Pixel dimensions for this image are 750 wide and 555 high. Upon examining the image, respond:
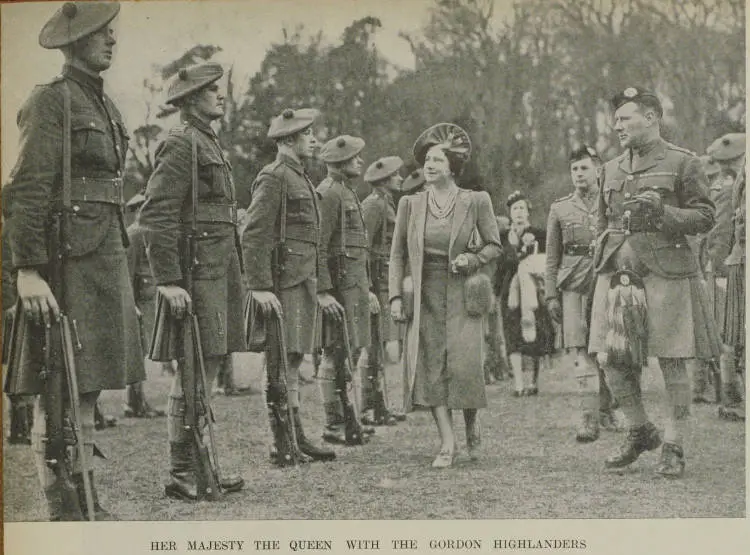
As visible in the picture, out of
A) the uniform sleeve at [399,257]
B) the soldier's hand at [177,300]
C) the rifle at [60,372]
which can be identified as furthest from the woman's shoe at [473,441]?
the rifle at [60,372]

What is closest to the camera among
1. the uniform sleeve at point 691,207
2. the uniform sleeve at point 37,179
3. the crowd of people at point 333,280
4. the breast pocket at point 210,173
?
the uniform sleeve at point 37,179

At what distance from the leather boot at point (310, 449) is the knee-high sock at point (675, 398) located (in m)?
1.99

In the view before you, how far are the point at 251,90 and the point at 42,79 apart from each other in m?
1.22

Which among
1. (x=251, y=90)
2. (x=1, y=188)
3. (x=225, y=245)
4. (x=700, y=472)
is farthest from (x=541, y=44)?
(x=1, y=188)

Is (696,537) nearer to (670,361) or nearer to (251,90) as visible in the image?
(670,361)

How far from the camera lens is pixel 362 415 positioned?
7.26 metres

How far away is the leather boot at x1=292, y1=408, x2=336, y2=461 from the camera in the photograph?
6.94 meters

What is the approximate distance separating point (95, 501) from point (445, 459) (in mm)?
2019

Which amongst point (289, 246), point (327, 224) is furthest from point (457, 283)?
point (289, 246)

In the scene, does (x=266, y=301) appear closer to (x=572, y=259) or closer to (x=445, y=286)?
(x=445, y=286)

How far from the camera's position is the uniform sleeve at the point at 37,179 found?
6062mm

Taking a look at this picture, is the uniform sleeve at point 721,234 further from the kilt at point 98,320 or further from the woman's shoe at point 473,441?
the kilt at point 98,320

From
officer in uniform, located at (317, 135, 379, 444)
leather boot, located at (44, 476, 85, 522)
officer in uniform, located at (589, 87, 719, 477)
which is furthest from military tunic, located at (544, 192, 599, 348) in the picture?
leather boot, located at (44, 476, 85, 522)

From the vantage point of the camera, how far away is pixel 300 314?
6926 mm
